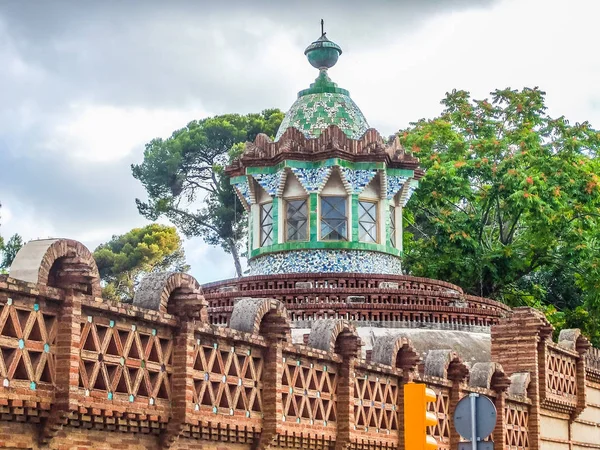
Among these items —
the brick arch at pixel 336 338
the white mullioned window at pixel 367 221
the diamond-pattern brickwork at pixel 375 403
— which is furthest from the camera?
the white mullioned window at pixel 367 221

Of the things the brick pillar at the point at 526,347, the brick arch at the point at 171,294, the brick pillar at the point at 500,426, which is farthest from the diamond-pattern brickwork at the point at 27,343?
the brick pillar at the point at 526,347

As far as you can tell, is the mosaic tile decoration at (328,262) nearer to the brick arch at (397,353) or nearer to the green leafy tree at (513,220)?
the green leafy tree at (513,220)

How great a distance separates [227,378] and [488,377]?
6.96m

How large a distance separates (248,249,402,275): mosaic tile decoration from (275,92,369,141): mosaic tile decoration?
237 cm

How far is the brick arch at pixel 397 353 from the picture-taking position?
15516 mm

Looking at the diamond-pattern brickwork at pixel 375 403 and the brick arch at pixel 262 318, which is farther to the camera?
the diamond-pattern brickwork at pixel 375 403

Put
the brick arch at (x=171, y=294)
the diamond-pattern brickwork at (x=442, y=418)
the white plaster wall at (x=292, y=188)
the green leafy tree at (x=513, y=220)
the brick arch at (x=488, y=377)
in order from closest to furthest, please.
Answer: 1. the brick arch at (x=171, y=294)
2. the diamond-pattern brickwork at (x=442, y=418)
3. the brick arch at (x=488, y=377)
4. the white plaster wall at (x=292, y=188)
5. the green leafy tree at (x=513, y=220)

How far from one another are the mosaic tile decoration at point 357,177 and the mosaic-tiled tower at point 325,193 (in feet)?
0.06

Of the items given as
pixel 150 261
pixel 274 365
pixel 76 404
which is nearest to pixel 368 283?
pixel 274 365

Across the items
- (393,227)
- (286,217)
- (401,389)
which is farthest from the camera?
(393,227)

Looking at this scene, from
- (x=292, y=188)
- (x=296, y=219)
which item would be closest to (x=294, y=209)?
(x=296, y=219)

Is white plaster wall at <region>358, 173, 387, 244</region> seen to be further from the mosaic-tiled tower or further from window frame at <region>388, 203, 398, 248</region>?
window frame at <region>388, 203, 398, 248</region>

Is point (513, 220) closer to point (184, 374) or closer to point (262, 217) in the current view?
point (262, 217)

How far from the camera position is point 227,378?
39.3 ft
